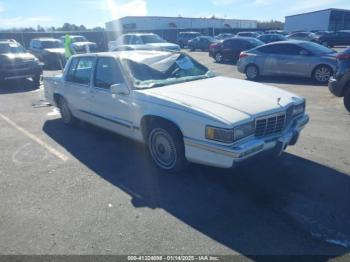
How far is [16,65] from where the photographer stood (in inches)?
507

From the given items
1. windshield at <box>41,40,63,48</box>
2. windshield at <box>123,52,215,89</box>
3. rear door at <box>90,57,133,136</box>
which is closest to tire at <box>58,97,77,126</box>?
rear door at <box>90,57,133,136</box>

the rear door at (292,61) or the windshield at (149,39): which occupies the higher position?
the windshield at (149,39)

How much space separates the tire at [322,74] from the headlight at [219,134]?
9066mm

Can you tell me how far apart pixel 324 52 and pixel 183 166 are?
929cm

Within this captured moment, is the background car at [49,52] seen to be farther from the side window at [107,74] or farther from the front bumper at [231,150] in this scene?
the front bumper at [231,150]

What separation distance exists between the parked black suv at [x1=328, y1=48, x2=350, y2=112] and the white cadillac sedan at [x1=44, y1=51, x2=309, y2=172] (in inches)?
116

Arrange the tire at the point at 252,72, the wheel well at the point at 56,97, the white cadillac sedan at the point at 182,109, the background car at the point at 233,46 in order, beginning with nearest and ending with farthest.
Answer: the white cadillac sedan at the point at 182,109, the wheel well at the point at 56,97, the tire at the point at 252,72, the background car at the point at 233,46

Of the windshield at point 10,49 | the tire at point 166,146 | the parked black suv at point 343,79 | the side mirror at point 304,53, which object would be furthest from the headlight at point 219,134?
the windshield at point 10,49

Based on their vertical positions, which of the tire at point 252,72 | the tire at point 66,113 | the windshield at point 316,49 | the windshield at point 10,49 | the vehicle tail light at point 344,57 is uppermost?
the windshield at point 10,49

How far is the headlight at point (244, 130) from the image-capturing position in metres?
3.64

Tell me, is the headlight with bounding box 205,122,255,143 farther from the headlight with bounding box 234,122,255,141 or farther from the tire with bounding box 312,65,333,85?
the tire with bounding box 312,65,333,85

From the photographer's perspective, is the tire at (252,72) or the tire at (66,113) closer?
the tire at (66,113)

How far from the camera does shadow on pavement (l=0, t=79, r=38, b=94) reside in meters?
12.3

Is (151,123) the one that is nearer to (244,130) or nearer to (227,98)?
(227,98)
